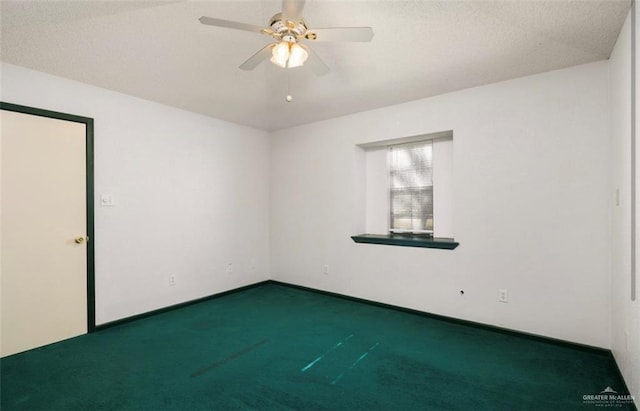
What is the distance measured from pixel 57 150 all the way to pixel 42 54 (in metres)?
0.85

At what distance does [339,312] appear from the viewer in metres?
3.87

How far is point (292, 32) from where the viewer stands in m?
1.96

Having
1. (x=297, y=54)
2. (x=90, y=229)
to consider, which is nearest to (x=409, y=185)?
(x=297, y=54)

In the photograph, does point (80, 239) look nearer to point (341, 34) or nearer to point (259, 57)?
point (259, 57)

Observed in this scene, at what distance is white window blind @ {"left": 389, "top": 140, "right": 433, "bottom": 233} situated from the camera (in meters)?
4.01

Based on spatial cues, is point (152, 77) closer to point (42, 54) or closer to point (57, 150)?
point (42, 54)

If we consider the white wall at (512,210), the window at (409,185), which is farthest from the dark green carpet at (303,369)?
the window at (409,185)

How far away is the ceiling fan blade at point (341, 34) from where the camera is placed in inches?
73.6

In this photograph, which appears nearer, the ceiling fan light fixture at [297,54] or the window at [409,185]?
the ceiling fan light fixture at [297,54]

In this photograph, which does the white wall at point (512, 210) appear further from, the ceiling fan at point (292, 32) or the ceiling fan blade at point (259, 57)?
the ceiling fan blade at point (259, 57)

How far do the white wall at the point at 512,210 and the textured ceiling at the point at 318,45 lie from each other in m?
0.28

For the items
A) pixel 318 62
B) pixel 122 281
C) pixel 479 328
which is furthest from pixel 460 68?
pixel 122 281

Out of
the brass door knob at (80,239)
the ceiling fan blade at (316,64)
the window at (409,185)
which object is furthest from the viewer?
the window at (409,185)

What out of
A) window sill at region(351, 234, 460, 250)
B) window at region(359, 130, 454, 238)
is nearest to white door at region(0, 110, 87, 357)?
window sill at region(351, 234, 460, 250)
